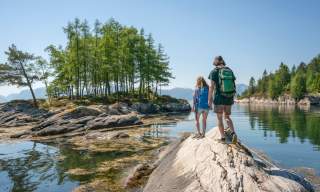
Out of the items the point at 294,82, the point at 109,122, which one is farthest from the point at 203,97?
the point at 294,82

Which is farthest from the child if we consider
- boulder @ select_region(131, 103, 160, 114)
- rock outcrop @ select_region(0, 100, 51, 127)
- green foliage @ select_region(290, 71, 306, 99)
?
green foliage @ select_region(290, 71, 306, 99)

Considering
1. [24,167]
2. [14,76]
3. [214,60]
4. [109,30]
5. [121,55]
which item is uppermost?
[109,30]

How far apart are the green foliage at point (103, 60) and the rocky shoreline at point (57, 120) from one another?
12521mm

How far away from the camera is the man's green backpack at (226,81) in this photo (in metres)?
11.6

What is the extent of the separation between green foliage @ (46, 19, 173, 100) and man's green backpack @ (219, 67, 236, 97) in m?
56.5

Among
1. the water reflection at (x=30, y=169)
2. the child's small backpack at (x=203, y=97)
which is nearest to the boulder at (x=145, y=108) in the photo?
the water reflection at (x=30, y=169)

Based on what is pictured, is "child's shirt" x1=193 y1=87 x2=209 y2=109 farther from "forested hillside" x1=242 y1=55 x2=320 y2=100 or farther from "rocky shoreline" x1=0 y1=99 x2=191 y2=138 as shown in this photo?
"forested hillside" x1=242 y1=55 x2=320 y2=100

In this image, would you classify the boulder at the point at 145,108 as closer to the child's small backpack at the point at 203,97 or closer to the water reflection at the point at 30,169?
the water reflection at the point at 30,169

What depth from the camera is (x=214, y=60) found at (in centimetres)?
1210

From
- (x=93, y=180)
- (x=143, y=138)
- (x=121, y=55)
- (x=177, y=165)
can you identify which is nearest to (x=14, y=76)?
(x=121, y=55)

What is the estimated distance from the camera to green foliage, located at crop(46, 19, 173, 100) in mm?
68375

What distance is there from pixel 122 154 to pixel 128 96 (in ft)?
174

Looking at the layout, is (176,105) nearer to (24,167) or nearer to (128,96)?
(128,96)

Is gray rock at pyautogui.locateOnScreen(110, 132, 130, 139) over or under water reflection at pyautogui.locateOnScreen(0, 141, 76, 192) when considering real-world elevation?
over
